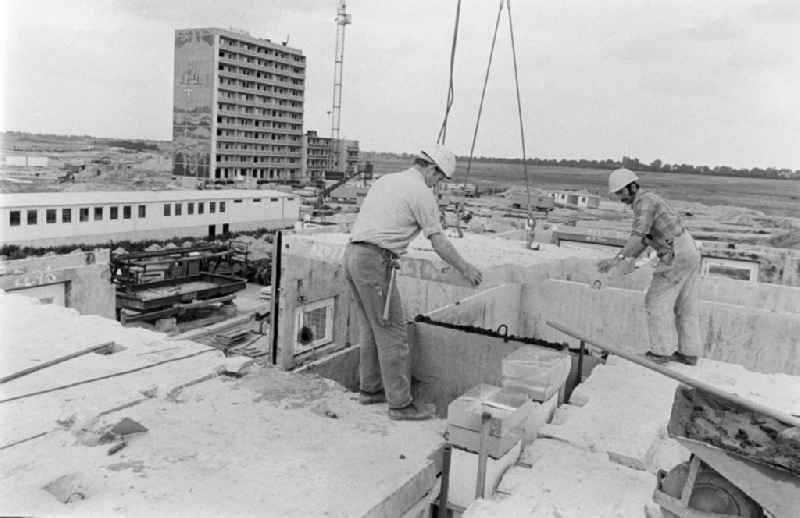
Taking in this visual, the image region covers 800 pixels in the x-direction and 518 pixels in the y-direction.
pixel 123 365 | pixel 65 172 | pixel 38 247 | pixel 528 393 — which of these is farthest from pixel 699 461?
pixel 65 172

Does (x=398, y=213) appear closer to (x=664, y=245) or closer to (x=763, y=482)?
(x=763, y=482)

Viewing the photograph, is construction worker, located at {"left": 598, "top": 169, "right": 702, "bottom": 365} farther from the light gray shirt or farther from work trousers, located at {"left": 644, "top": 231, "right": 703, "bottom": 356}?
the light gray shirt

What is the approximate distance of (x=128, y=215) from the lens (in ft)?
114

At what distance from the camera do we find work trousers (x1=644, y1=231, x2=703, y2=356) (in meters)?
5.62

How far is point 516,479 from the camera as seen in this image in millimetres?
3121

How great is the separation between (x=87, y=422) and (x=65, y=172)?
85.8m

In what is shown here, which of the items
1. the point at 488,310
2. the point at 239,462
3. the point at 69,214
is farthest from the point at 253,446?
the point at 69,214

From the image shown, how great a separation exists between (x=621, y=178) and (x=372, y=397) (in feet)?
9.32

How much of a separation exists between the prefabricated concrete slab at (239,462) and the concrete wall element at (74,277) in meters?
9.48

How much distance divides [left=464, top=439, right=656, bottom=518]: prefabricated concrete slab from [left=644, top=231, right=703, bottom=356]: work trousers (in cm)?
259

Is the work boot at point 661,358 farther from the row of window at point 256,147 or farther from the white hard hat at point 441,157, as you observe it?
the row of window at point 256,147

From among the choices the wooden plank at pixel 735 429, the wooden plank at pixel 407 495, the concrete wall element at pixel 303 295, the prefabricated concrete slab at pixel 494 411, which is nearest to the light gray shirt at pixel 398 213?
the prefabricated concrete slab at pixel 494 411

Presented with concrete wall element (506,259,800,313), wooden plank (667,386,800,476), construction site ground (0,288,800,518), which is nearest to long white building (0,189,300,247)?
concrete wall element (506,259,800,313)

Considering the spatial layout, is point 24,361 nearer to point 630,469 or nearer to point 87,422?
point 87,422
